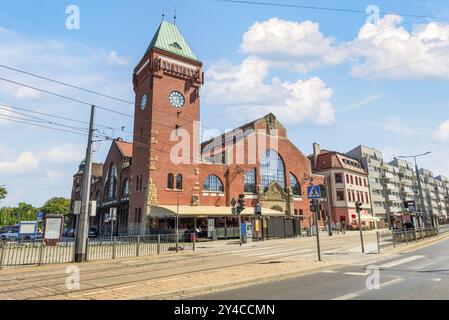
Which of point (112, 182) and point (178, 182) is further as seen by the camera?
point (112, 182)

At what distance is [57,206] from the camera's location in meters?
72.4

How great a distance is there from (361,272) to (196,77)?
34.4 metres

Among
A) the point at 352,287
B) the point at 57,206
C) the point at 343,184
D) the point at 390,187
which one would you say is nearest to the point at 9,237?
the point at 352,287

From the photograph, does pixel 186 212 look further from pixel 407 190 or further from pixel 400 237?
pixel 407 190

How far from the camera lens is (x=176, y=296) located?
7242 millimetres

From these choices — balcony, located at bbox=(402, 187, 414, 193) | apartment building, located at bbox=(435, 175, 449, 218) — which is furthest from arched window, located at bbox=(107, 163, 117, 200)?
apartment building, located at bbox=(435, 175, 449, 218)

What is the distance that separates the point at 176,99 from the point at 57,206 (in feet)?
163

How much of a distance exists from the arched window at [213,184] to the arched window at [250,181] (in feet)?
13.7

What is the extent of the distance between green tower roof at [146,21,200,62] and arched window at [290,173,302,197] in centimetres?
2250

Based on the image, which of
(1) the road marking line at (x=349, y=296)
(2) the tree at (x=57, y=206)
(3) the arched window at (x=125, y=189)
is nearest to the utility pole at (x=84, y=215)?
(1) the road marking line at (x=349, y=296)

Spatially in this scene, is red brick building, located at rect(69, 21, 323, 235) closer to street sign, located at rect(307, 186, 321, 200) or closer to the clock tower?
the clock tower

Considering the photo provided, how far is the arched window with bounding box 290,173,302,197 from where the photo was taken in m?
48.4
